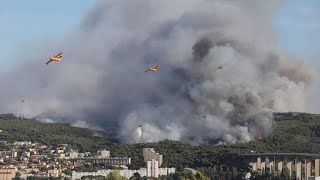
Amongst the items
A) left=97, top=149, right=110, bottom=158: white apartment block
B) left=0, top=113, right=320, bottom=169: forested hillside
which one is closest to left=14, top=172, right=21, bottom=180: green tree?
left=0, top=113, right=320, bottom=169: forested hillside

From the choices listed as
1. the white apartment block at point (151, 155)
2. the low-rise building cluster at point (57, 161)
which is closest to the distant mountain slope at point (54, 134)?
the low-rise building cluster at point (57, 161)

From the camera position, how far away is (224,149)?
91750mm

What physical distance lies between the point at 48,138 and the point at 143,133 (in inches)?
525

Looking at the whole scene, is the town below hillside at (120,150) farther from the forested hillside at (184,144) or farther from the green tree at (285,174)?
the green tree at (285,174)

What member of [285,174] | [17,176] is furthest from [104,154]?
[285,174]

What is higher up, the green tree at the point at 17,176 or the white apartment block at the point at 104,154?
the white apartment block at the point at 104,154

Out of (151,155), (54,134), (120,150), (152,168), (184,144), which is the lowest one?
(152,168)

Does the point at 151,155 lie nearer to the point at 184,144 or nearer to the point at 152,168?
the point at 184,144

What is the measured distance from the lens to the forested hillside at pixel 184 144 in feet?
295

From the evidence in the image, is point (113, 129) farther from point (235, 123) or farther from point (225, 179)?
point (225, 179)

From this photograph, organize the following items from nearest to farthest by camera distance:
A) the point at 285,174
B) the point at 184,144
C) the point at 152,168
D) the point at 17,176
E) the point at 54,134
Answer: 1. the point at 285,174
2. the point at 17,176
3. the point at 152,168
4. the point at 184,144
5. the point at 54,134

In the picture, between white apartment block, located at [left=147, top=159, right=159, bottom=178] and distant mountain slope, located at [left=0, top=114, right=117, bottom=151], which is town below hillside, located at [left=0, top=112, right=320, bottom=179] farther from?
white apartment block, located at [left=147, top=159, right=159, bottom=178]

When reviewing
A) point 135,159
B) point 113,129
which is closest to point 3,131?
point 113,129

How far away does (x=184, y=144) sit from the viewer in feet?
323
